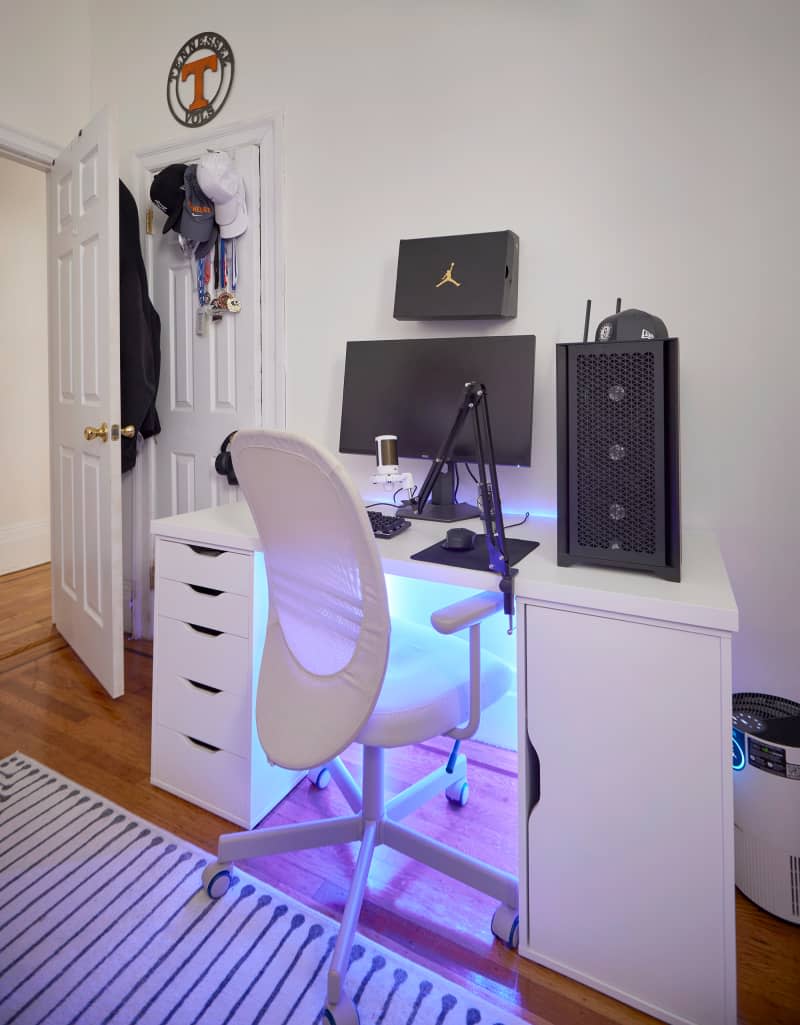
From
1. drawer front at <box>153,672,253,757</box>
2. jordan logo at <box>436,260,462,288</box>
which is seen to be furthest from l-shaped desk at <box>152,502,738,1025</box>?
jordan logo at <box>436,260,462,288</box>

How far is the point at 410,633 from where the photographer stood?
1.48 metres

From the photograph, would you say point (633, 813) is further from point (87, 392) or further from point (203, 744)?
point (87, 392)

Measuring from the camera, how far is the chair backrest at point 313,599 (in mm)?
1026

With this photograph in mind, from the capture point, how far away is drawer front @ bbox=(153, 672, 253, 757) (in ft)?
5.13

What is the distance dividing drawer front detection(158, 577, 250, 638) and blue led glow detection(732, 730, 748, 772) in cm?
114

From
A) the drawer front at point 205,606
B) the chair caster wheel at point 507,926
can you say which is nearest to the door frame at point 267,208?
the drawer front at point 205,606

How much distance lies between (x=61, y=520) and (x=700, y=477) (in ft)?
8.11

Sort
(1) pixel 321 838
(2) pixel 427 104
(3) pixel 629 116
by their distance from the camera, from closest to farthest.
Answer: (1) pixel 321 838
(3) pixel 629 116
(2) pixel 427 104

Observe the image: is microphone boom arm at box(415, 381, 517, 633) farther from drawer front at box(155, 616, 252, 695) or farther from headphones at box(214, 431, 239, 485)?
headphones at box(214, 431, 239, 485)

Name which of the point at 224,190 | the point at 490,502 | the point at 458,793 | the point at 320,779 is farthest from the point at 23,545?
the point at 490,502

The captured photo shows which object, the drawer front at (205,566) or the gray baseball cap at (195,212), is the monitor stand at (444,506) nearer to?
the drawer front at (205,566)

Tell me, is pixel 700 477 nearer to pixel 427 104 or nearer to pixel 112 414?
pixel 427 104

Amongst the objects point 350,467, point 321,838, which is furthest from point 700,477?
point 321,838

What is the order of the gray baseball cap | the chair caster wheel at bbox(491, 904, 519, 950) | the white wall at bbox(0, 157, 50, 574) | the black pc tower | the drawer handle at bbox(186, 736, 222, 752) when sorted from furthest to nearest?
the white wall at bbox(0, 157, 50, 574)
the gray baseball cap
the drawer handle at bbox(186, 736, 222, 752)
the chair caster wheel at bbox(491, 904, 519, 950)
the black pc tower
